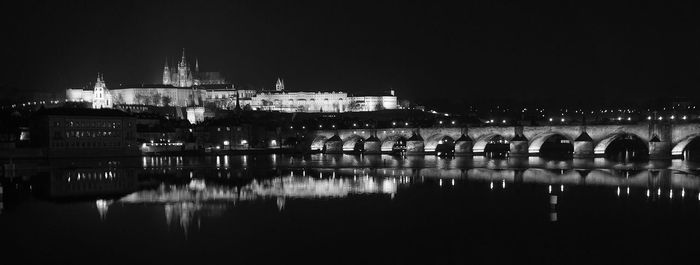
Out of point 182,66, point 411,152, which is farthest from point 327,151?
point 182,66

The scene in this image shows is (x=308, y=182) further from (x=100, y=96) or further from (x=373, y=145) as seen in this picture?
(x=100, y=96)

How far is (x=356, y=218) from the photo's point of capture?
1109 inches

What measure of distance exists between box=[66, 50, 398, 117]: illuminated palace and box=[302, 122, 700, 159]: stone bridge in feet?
223

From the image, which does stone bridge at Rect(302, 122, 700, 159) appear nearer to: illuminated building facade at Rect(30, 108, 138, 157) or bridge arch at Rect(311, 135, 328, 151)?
bridge arch at Rect(311, 135, 328, 151)

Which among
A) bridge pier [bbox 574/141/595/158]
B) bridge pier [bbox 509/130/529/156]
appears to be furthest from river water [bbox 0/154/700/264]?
bridge pier [bbox 509/130/529/156]

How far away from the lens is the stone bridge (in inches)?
2355

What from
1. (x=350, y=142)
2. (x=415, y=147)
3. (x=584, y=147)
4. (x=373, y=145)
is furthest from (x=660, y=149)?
(x=350, y=142)

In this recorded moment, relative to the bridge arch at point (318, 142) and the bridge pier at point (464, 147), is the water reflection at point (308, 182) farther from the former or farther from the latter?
the bridge arch at point (318, 142)

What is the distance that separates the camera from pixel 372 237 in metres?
24.5

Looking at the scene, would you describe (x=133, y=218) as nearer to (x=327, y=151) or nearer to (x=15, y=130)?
(x=15, y=130)

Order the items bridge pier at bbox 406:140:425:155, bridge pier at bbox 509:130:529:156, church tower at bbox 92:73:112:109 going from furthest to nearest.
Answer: church tower at bbox 92:73:112:109 → bridge pier at bbox 406:140:425:155 → bridge pier at bbox 509:130:529:156

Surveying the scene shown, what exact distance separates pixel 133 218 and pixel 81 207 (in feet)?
14.6

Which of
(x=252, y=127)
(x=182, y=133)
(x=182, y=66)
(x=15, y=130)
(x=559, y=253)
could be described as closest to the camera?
(x=559, y=253)

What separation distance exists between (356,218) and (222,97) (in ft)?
490
